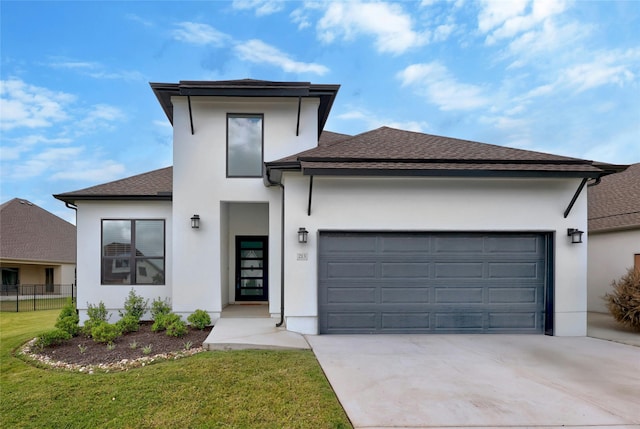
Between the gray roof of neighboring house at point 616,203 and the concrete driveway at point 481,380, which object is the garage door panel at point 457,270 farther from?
the gray roof of neighboring house at point 616,203

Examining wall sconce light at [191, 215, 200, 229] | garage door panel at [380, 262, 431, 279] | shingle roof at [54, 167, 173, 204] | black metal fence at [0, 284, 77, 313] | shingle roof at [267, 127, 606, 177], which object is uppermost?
shingle roof at [267, 127, 606, 177]

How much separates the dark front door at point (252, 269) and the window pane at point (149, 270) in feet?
7.39

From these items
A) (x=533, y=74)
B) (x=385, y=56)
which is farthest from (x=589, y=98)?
(x=385, y=56)

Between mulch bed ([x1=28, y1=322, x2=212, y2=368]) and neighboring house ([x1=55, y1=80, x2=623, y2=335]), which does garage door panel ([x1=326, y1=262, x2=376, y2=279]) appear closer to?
neighboring house ([x1=55, y1=80, x2=623, y2=335])

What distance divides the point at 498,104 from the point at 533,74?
497 centimetres

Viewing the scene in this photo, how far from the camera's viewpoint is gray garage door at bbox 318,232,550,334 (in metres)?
7.79

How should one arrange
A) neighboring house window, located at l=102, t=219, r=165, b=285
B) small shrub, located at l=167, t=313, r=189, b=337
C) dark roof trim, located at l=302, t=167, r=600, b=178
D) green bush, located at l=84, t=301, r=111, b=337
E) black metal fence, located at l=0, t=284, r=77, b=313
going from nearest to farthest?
dark roof trim, located at l=302, t=167, r=600, b=178
small shrub, located at l=167, t=313, r=189, b=337
green bush, located at l=84, t=301, r=111, b=337
neighboring house window, located at l=102, t=219, r=165, b=285
black metal fence, located at l=0, t=284, r=77, b=313

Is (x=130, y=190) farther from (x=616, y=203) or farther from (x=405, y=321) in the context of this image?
(x=616, y=203)

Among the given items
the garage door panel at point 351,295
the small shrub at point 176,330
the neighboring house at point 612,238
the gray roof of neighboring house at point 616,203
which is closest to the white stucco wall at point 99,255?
the small shrub at point 176,330

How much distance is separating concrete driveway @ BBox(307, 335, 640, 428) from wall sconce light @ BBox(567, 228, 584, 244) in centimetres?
215

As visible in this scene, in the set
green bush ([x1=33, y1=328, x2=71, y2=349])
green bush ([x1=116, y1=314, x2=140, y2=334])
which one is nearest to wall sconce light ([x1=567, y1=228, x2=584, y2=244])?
green bush ([x1=116, y1=314, x2=140, y2=334])

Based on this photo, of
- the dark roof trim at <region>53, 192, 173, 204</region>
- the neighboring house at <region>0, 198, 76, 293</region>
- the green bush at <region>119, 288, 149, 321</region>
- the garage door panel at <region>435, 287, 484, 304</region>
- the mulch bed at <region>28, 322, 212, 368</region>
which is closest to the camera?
the mulch bed at <region>28, 322, 212, 368</region>

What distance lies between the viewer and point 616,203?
12.2 meters

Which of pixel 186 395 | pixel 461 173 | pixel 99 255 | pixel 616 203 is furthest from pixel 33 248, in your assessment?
pixel 616 203
